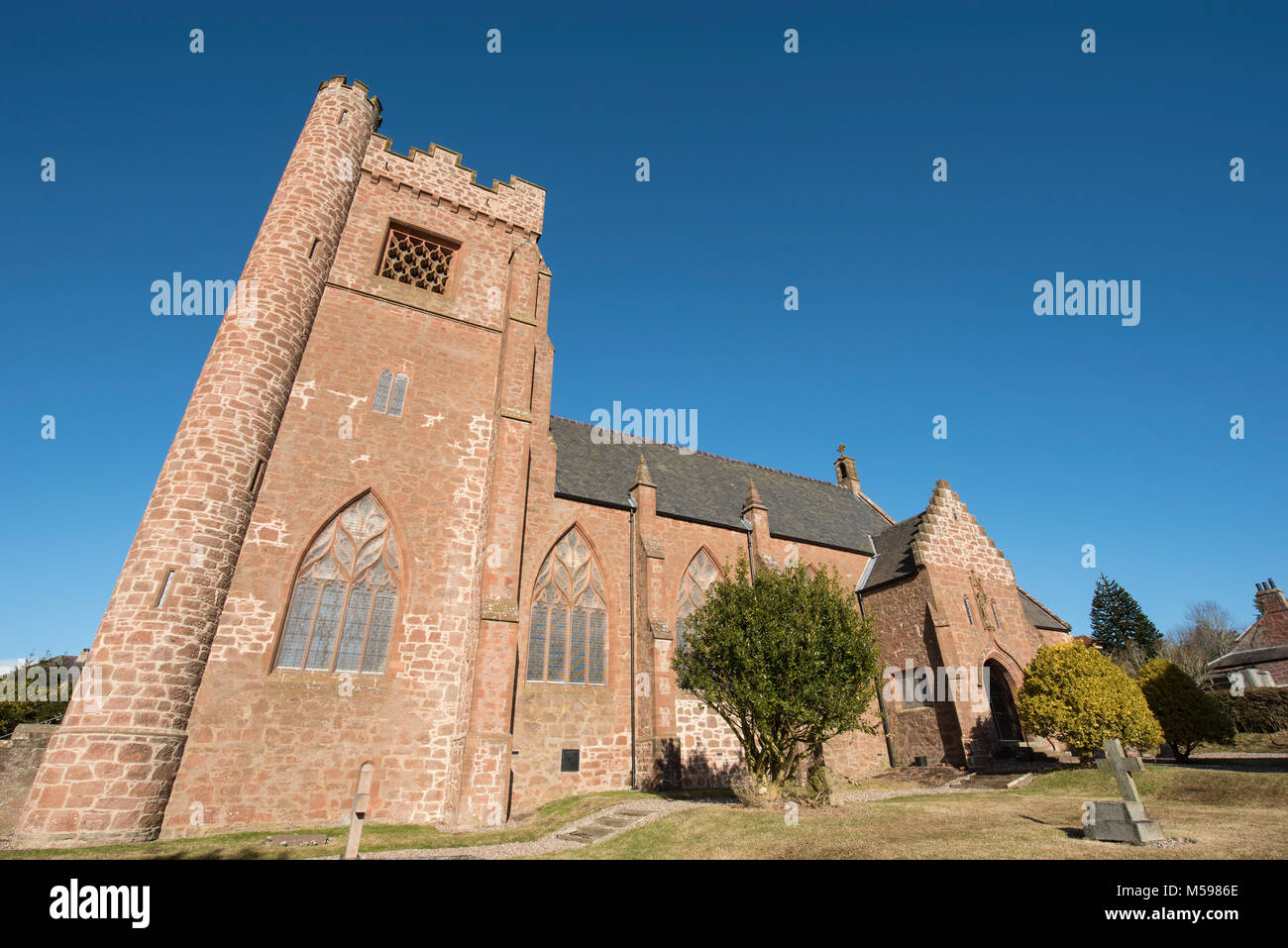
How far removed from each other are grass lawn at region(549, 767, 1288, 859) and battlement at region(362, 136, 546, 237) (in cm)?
2065

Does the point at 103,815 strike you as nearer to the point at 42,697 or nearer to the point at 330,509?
the point at 330,509

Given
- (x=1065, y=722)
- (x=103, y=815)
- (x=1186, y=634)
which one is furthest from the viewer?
(x=1186, y=634)

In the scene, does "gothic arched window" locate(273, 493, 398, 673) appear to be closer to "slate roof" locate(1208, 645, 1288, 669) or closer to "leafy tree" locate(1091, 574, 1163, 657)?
"slate roof" locate(1208, 645, 1288, 669)

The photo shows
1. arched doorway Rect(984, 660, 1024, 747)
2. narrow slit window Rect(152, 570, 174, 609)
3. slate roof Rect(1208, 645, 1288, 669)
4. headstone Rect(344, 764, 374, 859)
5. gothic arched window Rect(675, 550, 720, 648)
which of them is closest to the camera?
headstone Rect(344, 764, 374, 859)

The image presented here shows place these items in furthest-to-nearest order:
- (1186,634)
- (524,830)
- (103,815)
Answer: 1. (1186,634)
2. (524,830)
3. (103,815)

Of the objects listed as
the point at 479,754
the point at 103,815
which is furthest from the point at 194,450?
the point at 479,754

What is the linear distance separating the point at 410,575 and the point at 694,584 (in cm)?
1033

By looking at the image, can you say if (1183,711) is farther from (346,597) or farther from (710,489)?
(346,597)

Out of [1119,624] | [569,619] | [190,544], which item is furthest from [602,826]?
[1119,624]

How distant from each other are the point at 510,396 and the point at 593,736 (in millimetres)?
10868

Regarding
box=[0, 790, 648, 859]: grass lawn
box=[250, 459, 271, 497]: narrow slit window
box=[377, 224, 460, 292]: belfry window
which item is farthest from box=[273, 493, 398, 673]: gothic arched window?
box=[377, 224, 460, 292]: belfry window

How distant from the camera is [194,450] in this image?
1401cm

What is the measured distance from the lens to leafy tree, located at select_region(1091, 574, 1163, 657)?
56438 millimetres
